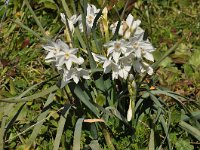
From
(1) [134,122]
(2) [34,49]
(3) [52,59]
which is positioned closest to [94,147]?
(1) [134,122]

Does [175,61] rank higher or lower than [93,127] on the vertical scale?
higher

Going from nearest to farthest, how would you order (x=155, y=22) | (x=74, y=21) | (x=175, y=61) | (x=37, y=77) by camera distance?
1. (x=74, y=21)
2. (x=37, y=77)
3. (x=175, y=61)
4. (x=155, y=22)

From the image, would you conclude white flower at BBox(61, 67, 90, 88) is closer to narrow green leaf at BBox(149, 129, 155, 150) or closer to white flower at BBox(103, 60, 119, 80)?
white flower at BBox(103, 60, 119, 80)

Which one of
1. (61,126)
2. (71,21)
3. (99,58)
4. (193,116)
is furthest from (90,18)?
(193,116)

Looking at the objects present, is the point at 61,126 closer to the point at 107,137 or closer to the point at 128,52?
the point at 107,137

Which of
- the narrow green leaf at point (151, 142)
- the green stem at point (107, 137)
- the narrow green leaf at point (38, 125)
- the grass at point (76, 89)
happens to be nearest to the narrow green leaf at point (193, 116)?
the grass at point (76, 89)

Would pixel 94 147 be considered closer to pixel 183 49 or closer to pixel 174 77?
pixel 174 77
